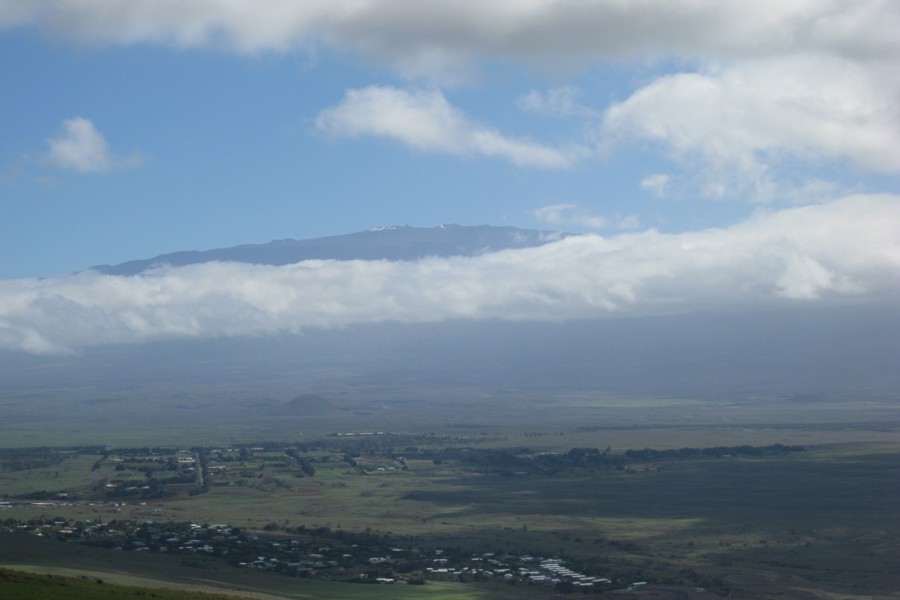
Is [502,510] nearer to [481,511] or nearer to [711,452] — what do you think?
[481,511]

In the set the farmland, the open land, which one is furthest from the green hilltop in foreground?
the farmland

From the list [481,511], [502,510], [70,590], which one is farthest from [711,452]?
[70,590]

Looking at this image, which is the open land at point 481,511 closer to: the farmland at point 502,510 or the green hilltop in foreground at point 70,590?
the farmland at point 502,510

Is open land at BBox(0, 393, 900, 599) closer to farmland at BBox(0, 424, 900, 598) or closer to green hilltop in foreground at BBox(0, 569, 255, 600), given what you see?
farmland at BBox(0, 424, 900, 598)

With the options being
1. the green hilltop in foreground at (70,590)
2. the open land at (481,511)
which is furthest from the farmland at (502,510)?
the green hilltop in foreground at (70,590)

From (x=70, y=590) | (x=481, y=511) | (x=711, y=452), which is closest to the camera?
(x=70, y=590)

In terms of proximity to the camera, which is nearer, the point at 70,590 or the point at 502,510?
the point at 70,590

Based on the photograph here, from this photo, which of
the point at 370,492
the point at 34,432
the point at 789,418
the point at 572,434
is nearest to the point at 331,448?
the point at 572,434

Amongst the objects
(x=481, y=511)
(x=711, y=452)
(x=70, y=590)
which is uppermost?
(x=711, y=452)

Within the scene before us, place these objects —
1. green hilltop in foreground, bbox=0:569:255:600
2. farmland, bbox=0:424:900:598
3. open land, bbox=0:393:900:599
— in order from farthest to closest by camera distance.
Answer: farmland, bbox=0:424:900:598 → open land, bbox=0:393:900:599 → green hilltop in foreground, bbox=0:569:255:600

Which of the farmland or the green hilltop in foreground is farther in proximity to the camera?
the farmland

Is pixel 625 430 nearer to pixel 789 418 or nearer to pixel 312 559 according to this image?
pixel 789 418
